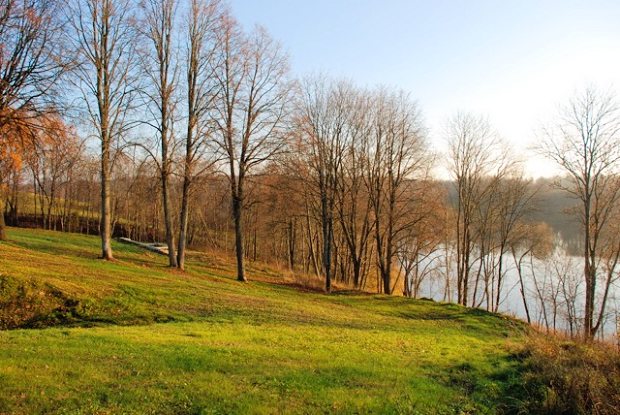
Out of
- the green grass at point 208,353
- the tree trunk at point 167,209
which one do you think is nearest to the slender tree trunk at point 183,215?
the tree trunk at point 167,209

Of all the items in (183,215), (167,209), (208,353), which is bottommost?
(208,353)

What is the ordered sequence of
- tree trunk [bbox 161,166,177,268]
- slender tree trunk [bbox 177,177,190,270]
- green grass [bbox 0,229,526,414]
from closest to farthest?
1. green grass [bbox 0,229,526,414]
2. tree trunk [bbox 161,166,177,268]
3. slender tree trunk [bbox 177,177,190,270]

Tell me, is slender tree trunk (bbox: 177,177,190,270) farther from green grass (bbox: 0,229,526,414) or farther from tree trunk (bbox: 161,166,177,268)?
green grass (bbox: 0,229,526,414)

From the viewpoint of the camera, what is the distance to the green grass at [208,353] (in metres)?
6.17

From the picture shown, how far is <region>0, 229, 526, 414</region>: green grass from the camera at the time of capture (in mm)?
6172

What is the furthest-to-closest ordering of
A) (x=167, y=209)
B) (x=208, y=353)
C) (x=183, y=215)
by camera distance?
(x=183, y=215) < (x=167, y=209) < (x=208, y=353)

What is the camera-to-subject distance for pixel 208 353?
8.45m

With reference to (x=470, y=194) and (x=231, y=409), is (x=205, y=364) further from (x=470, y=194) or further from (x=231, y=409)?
(x=470, y=194)

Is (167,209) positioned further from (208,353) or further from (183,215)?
(208,353)

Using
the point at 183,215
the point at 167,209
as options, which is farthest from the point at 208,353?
the point at 183,215

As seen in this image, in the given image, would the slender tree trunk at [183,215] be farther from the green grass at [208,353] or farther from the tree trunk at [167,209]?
the green grass at [208,353]

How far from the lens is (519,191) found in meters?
33.2

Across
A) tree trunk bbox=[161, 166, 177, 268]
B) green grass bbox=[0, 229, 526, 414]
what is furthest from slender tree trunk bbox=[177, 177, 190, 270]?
green grass bbox=[0, 229, 526, 414]

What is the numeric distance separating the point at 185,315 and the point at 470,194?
25.7 m
